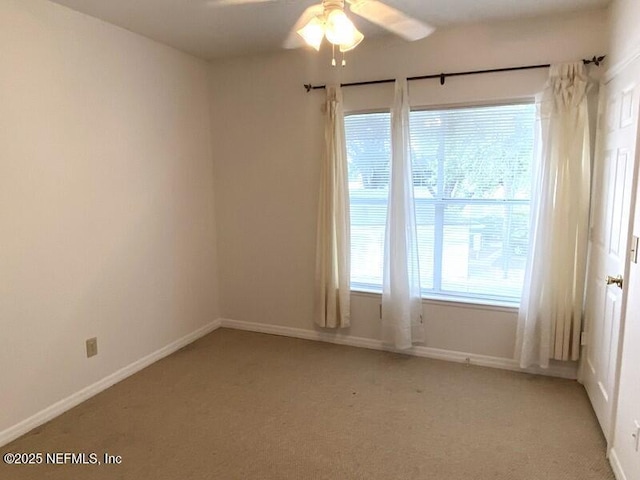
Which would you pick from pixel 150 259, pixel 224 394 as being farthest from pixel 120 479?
pixel 150 259

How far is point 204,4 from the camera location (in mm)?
2566

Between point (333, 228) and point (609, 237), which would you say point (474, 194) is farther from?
point (333, 228)

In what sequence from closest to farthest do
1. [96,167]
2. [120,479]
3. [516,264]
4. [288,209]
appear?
[120,479]
[96,167]
[516,264]
[288,209]

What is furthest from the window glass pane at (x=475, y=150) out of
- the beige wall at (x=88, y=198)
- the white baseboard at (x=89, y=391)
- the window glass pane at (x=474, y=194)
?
the white baseboard at (x=89, y=391)

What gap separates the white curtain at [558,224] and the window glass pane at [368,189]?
110 centimetres

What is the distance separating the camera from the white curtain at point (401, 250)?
10.5ft

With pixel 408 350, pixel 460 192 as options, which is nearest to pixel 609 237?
pixel 460 192

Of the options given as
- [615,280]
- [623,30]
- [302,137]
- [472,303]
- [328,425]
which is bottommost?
[328,425]

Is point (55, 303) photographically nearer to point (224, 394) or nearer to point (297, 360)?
point (224, 394)

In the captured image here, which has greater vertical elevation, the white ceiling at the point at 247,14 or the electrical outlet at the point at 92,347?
the white ceiling at the point at 247,14

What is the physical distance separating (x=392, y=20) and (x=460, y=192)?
4.28ft

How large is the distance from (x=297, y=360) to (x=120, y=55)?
8.45ft

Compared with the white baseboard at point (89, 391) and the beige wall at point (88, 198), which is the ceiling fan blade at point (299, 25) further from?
the white baseboard at point (89, 391)

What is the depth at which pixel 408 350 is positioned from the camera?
11.5 ft
